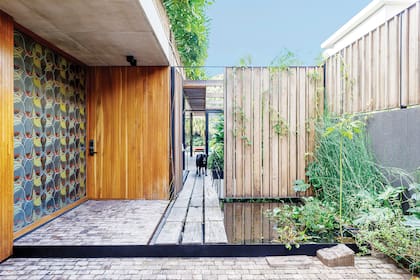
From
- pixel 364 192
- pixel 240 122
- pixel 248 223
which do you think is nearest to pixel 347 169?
pixel 364 192

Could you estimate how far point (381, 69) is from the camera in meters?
3.27

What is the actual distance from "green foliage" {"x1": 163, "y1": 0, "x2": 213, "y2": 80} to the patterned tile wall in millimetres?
3870

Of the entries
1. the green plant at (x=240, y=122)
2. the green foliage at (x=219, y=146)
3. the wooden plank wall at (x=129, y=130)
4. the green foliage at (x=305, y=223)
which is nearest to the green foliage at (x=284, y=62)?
the green plant at (x=240, y=122)

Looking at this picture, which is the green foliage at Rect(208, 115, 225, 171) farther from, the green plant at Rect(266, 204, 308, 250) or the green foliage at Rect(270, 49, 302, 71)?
the green plant at Rect(266, 204, 308, 250)

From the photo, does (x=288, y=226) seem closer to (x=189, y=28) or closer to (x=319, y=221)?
(x=319, y=221)

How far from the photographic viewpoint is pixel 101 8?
2537 mm

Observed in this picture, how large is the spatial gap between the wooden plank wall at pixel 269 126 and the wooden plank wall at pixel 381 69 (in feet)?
1.66

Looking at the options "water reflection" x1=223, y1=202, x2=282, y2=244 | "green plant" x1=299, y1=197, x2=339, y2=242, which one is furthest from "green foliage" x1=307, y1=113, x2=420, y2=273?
"water reflection" x1=223, y1=202, x2=282, y2=244

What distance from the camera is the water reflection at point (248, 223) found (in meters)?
3.04

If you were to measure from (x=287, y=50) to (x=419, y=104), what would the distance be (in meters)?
2.29

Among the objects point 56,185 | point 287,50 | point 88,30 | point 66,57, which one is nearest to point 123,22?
point 88,30

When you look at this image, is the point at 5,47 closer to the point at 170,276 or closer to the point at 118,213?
the point at 118,213

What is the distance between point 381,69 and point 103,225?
3843 mm

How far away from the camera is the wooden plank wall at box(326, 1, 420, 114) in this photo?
280 centimetres
